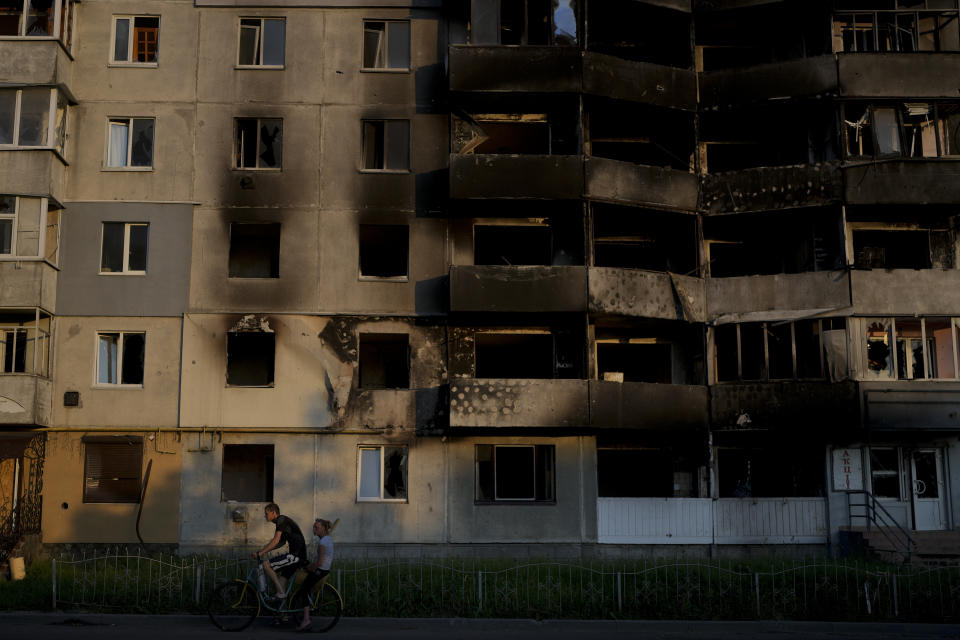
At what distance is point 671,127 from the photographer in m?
30.8

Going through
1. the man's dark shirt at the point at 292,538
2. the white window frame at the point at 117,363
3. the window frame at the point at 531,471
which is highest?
the white window frame at the point at 117,363

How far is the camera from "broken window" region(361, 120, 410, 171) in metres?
29.0

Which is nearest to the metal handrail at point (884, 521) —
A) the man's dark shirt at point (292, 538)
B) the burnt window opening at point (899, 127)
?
the burnt window opening at point (899, 127)

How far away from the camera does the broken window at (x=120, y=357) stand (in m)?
27.7

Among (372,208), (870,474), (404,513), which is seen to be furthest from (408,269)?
(870,474)

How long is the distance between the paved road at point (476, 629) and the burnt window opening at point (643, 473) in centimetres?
1111

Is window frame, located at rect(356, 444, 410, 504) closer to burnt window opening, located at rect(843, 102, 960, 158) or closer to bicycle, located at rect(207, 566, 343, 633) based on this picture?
bicycle, located at rect(207, 566, 343, 633)

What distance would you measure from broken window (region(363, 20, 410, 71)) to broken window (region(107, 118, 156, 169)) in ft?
21.3

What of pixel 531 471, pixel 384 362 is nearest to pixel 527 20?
pixel 384 362

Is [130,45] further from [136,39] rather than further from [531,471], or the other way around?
[531,471]

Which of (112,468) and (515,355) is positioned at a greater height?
(515,355)

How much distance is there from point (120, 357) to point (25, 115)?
280 inches

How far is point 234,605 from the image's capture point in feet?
55.2

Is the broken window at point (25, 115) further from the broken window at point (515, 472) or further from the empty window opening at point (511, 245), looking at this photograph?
the broken window at point (515, 472)
